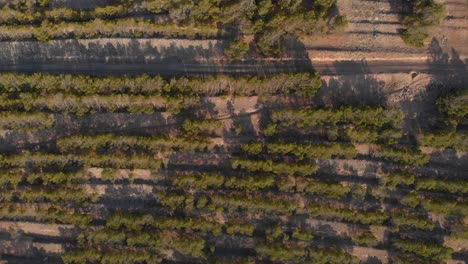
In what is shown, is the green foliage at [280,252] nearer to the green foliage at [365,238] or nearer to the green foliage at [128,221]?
the green foliage at [365,238]

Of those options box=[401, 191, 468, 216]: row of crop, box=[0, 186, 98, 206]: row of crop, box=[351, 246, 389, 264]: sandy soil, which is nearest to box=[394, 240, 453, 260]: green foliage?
box=[351, 246, 389, 264]: sandy soil

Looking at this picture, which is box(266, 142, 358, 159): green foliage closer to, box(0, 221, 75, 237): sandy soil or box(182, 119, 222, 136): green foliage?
box(182, 119, 222, 136): green foliage

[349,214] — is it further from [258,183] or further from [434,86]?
[434,86]

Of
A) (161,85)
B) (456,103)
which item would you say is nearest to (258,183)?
(161,85)

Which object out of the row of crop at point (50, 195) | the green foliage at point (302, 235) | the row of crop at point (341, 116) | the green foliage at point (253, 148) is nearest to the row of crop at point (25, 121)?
the row of crop at point (50, 195)

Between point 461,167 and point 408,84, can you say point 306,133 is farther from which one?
point 461,167

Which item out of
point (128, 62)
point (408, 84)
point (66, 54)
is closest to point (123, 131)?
point (128, 62)
